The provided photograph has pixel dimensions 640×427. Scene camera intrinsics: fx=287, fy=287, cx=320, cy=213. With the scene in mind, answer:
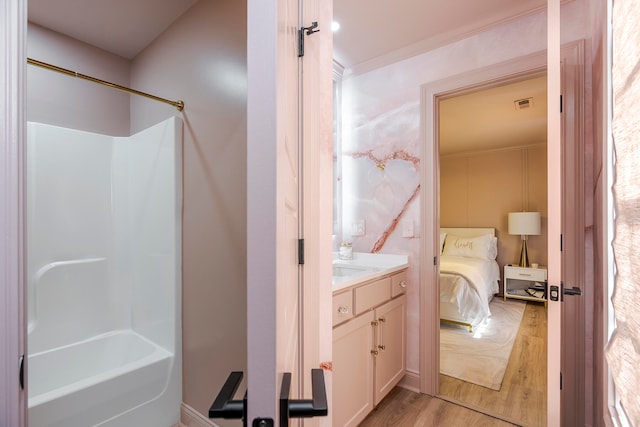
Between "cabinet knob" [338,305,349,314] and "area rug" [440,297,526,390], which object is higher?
"cabinet knob" [338,305,349,314]

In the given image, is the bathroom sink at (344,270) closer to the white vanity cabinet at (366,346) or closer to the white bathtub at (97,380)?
the white vanity cabinet at (366,346)

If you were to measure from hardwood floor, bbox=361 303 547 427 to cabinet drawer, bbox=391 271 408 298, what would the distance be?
2.38ft

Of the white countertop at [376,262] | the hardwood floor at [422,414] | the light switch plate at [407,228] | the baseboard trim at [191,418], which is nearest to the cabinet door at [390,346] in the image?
the hardwood floor at [422,414]

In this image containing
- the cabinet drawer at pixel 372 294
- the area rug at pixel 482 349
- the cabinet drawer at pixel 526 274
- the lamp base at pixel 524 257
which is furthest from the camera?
the lamp base at pixel 524 257

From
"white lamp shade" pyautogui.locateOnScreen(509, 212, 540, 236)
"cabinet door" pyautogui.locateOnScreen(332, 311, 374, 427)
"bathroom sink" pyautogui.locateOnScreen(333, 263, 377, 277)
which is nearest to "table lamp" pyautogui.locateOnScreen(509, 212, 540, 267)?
"white lamp shade" pyautogui.locateOnScreen(509, 212, 540, 236)

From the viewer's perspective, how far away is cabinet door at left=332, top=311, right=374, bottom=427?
146 centimetres

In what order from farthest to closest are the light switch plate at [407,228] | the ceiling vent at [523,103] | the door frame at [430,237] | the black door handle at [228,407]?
the ceiling vent at [523,103] → the light switch plate at [407,228] → the door frame at [430,237] → the black door handle at [228,407]

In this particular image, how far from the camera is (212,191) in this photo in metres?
1.62

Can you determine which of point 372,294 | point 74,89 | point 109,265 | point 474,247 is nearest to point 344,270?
point 372,294

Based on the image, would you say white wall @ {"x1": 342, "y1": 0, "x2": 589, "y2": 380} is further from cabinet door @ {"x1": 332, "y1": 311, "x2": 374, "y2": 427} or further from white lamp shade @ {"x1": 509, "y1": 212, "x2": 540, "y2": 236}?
Answer: white lamp shade @ {"x1": 509, "y1": 212, "x2": 540, "y2": 236}

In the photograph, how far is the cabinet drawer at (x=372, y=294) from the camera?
63.4 inches

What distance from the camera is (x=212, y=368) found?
1590 mm

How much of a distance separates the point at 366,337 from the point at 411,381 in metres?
0.79

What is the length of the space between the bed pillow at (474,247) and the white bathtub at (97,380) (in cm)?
450
